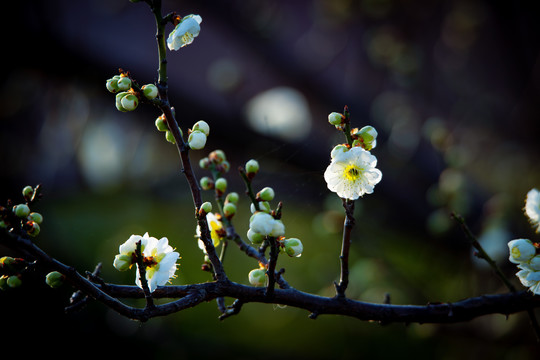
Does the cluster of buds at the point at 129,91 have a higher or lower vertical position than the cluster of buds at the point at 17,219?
higher

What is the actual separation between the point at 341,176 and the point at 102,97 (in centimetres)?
210

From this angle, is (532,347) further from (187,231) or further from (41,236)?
(41,236)

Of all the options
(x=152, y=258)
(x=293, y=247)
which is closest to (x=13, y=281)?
(x=152, y=258)

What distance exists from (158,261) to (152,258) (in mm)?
12

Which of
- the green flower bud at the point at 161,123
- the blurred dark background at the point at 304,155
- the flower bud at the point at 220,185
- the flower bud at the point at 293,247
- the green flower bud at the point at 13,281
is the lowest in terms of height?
the green flower bud at the point at 13,281

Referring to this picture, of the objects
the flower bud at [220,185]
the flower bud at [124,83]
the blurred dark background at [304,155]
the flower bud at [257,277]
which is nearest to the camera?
the flower bud at [124,83]

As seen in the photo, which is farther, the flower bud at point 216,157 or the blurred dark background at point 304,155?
the blurred dark background at point 304,155

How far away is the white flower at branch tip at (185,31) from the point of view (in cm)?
68

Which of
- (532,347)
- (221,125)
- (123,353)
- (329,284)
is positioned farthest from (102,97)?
(532,347)

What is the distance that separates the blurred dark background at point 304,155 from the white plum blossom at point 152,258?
101 centimetres

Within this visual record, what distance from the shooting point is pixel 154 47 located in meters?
3.14

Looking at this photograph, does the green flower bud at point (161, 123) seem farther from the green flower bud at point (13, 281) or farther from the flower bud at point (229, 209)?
the green flower bud at point (13, 281)

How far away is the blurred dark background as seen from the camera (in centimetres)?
185

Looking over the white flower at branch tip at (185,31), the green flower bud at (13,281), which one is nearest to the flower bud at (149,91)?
the white flower at branch tip at (185,31)
